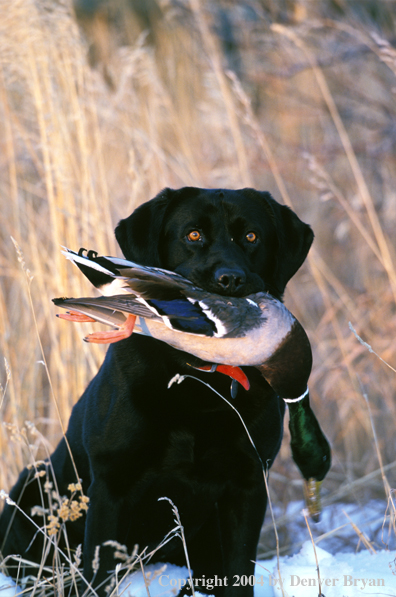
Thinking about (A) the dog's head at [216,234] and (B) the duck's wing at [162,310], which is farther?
(A) the dog's head at [216,234]

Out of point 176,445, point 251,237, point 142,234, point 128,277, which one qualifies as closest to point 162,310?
point 128,277

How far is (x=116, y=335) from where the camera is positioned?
158 centimetres

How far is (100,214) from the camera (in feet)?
10.0

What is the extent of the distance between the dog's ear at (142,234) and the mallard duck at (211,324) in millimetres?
396

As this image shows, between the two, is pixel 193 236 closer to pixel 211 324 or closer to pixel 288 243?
A: pixel 288 243

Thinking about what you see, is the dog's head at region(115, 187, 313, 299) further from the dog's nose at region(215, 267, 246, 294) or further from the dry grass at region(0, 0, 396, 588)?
the dry grass at region(0, 0, 396, 588)

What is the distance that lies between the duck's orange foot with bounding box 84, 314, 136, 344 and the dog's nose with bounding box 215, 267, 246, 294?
293 mm

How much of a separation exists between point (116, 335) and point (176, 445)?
1.35ft

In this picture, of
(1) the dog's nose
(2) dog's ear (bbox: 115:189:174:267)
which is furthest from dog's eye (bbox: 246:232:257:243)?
(1) the dog's nose

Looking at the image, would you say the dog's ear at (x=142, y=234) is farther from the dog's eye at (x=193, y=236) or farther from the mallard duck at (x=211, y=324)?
the mallard duck at (x=211, y=324)

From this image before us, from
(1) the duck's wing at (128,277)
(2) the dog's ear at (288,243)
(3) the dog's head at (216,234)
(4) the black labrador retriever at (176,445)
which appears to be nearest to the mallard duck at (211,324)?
(1) the duck's wing at (128,277)

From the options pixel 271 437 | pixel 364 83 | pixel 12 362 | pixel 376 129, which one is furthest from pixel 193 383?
pixel 364 83

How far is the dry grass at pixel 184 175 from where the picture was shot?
2.95 metres

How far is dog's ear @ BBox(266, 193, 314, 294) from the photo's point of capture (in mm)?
2174
